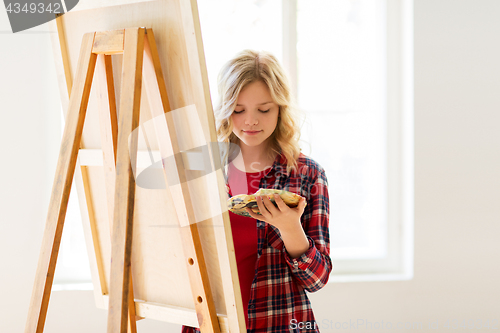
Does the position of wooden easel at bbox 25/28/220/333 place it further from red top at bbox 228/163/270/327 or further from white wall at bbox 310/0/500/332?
white wall at bbox 310/0/500/332

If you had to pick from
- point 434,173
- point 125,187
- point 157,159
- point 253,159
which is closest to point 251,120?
point 253,159

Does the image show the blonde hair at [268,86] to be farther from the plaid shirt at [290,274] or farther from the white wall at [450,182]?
the white wall at [450,182]

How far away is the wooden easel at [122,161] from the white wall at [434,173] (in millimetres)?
1115

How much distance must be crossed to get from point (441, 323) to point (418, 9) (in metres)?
1.52

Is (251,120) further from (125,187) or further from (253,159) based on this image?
(125,187)

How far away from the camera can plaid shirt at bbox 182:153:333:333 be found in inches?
40.8

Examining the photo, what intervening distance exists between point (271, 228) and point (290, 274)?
0.14m

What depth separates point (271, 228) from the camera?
3.57 feet

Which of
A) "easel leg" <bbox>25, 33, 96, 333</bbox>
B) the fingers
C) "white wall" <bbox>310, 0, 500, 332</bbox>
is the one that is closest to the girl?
the fingers

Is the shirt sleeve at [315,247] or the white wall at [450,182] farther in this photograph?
the white wall at [450,182]

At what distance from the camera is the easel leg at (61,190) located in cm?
83

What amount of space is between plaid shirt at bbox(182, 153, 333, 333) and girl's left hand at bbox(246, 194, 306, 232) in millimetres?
145

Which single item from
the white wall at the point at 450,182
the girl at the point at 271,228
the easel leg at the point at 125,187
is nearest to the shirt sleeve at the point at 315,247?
the girl at the point at 271,228

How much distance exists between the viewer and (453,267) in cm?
191
